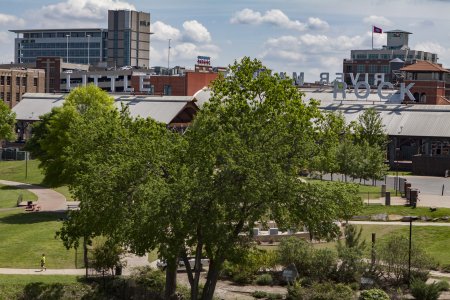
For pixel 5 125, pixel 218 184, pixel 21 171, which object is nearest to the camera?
pixel 218 184

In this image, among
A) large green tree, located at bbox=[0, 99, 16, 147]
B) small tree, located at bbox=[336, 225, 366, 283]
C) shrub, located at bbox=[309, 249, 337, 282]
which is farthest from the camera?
large green tree, located at bbox=[0, 99, 16, 147]

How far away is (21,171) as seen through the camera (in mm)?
122438

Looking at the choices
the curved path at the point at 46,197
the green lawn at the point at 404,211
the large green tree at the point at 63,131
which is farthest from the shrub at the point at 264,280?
the curved path at the point at 46,197

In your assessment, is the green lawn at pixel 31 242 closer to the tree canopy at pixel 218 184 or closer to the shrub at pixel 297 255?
the tree canopy at pixel 218 184

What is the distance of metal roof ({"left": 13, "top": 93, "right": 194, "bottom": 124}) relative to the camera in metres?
156

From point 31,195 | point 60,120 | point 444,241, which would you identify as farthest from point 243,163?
point 31,195

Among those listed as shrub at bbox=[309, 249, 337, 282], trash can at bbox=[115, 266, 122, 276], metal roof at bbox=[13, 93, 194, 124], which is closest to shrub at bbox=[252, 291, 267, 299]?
shrub at bbox=[309, 249, 337, 282]

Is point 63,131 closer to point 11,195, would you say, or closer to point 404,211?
point 11,195

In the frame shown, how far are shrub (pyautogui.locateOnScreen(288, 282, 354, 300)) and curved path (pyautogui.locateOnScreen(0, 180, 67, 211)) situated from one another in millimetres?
39727

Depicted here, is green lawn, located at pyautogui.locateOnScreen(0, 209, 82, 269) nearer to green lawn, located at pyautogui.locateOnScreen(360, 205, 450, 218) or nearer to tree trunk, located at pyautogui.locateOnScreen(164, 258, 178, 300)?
tree trunk, located at pyautogui.locateOnScreen(164, 258, 178, 300)

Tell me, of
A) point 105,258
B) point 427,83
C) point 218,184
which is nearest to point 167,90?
point 427,83

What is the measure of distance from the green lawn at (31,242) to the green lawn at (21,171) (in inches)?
1136

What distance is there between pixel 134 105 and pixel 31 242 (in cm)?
9409

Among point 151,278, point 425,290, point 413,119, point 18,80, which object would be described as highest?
point 18,80
